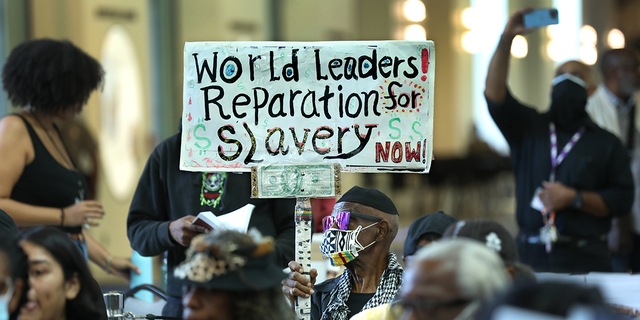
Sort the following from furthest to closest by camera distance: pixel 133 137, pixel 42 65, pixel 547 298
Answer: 1. pixel 133 137
2. pixel 42 65
3. pixel 547 298

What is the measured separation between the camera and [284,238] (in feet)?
10.3

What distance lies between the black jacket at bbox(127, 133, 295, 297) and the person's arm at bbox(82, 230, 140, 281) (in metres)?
0.54

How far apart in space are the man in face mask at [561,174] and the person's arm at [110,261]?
7.83 ft

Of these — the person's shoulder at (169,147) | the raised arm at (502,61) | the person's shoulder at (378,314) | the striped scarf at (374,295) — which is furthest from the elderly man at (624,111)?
the person's shoulder at (169,147)

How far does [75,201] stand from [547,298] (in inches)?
109

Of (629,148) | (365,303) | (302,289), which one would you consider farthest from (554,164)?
(302,289)

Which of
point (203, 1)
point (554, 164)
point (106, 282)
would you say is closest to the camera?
point (554, 164)

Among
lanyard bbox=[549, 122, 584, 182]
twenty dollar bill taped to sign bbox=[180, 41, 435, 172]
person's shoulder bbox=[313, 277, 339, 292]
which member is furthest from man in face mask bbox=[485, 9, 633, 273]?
person's shoulder bbox=[313, 277, 339, 292]

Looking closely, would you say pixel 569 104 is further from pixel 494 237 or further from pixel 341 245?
pixel 494 237

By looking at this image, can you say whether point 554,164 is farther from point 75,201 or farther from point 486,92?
point 75,201

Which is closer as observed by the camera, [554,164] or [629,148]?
[554,164]

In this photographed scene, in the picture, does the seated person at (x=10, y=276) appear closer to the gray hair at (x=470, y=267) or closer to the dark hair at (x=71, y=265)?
the dark hair at (x=71, y=265)

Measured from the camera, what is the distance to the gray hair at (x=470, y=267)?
1.73 meters

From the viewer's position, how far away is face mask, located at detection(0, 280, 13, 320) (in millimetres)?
2209
